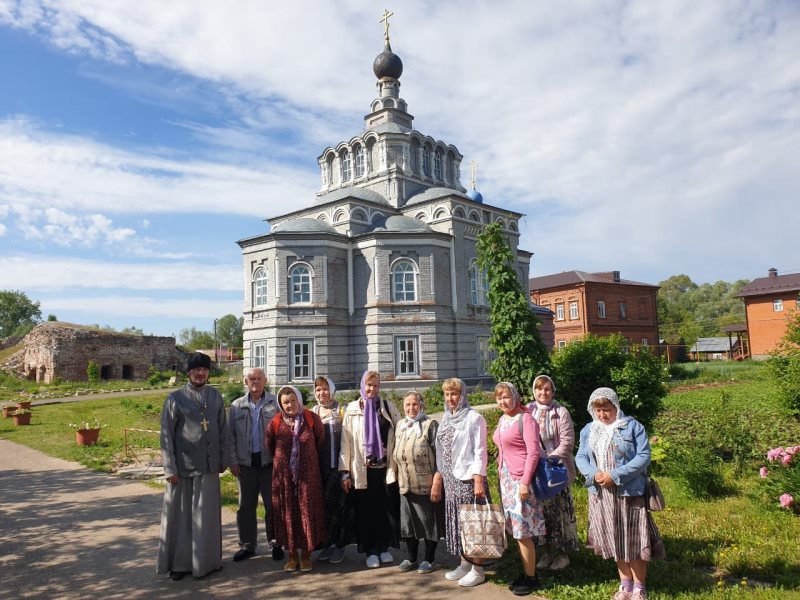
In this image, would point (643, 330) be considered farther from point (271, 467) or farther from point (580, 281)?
point (271, 467)

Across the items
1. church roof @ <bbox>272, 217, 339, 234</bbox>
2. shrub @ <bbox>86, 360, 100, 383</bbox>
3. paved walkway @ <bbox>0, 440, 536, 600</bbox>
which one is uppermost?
church roof @ <bbox>272, 217, 339, 234</bbox>

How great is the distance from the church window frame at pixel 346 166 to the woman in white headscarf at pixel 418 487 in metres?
24.5

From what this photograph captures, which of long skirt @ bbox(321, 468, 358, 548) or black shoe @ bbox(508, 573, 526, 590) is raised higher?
long skirt @ bbox(321, 468, 358, 548)

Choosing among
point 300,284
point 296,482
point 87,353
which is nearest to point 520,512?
point 296,482

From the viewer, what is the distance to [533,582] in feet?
15.3

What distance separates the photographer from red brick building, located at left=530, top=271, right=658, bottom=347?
42.4 meters

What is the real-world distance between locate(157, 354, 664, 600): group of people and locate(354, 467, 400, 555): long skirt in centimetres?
1

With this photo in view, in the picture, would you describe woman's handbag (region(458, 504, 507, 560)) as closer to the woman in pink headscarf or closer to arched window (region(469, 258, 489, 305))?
the woman in pink headscarf

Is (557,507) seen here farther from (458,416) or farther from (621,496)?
(458,416)

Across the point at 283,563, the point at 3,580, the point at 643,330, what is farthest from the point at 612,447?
the point at 643,330

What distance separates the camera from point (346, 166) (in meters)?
28.8

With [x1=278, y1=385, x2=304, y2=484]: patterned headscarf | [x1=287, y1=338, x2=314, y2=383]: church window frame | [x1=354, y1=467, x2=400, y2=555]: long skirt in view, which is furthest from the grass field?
[x1=287, y1=338, x2=314, y2=383]: church window frame

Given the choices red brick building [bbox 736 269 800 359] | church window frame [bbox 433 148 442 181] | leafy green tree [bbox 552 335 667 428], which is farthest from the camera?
red brick building [bbox 736 269 800 359]

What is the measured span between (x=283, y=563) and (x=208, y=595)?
0.87m
